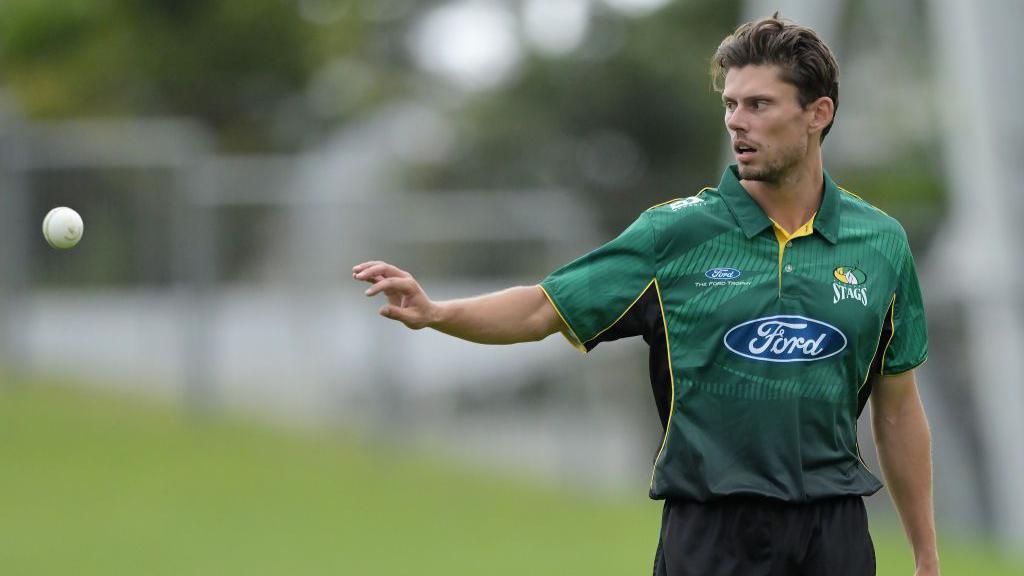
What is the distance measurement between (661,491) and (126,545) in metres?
8.42

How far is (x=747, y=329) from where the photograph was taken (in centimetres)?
475

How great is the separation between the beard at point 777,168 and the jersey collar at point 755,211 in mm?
59

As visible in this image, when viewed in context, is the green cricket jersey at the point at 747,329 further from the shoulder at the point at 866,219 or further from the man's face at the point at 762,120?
the man's face at the point at 762,120

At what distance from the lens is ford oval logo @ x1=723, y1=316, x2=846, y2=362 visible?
4738mm

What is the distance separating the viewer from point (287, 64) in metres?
25.2

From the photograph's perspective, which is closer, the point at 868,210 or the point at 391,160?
the point at 868,210

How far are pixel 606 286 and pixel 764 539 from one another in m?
0.84

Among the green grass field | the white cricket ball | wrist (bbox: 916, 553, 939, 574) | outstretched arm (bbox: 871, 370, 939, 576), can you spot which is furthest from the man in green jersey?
the green grass field

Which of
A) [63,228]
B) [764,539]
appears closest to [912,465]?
[764,539]

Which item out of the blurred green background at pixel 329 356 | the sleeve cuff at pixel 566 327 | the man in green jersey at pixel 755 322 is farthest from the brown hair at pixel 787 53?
the blurred green background at pixel 329 356

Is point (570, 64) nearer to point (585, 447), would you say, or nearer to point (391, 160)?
point (391, 160)

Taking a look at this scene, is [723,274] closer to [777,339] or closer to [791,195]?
[777,339]

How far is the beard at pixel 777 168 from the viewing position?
15.8ft

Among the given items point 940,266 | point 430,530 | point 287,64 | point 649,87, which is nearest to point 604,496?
point 430,530
